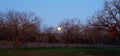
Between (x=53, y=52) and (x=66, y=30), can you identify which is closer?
(x=53, y=52)

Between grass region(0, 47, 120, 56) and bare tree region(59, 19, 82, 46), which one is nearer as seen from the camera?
grass region(0, 47, 120, 56)

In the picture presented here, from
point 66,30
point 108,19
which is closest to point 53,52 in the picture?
point 108,19

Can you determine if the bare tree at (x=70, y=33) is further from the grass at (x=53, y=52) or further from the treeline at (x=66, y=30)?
the grass at (x=53, y=52)

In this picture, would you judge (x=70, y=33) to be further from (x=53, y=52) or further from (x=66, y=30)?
(x=53, y=52)

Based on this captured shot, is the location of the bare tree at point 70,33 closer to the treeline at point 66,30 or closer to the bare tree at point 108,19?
the treeline at point 66,30

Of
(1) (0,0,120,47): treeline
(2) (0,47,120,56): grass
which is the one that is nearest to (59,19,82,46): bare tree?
(1) (0,0,120,47): treeline

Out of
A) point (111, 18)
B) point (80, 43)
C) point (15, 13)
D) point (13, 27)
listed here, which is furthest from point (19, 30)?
point (80, 43)

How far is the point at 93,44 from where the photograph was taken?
287 ft

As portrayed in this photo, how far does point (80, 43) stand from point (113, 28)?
55.6m

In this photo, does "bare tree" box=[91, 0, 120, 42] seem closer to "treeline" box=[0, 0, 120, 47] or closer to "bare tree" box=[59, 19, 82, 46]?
"treeline" box=[0, 0, 120, 47]

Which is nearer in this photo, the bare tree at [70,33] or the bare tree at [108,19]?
the bare tree at [108,19]

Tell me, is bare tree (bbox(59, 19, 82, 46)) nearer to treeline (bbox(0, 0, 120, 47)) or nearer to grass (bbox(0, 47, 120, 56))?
treeline (bbox(0, 0, 120, 47))

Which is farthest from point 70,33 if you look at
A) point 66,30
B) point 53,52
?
point 53,52

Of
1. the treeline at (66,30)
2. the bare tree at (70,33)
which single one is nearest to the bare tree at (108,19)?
the treeline at (66,30)
